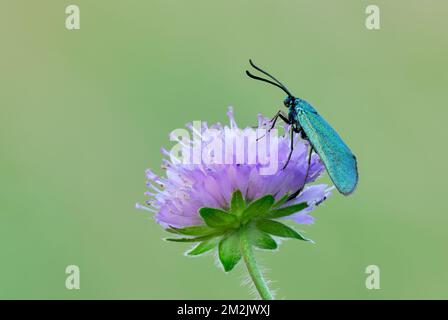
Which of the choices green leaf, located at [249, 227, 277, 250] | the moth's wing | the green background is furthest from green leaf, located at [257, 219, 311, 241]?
the green background

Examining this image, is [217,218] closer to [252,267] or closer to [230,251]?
[230,251]

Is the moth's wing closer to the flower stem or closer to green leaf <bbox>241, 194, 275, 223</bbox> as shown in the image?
green leaf <bbox>241, 194, 275, 223</bbox>

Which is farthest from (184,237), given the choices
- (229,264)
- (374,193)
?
(374,193)

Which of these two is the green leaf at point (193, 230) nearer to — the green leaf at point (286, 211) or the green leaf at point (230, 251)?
the green leaf at point (230, 251)

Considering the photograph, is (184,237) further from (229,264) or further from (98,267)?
(98,267)

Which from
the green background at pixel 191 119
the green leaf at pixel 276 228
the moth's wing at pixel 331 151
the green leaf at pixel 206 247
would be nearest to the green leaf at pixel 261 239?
the green leaf at pixel 276 228
